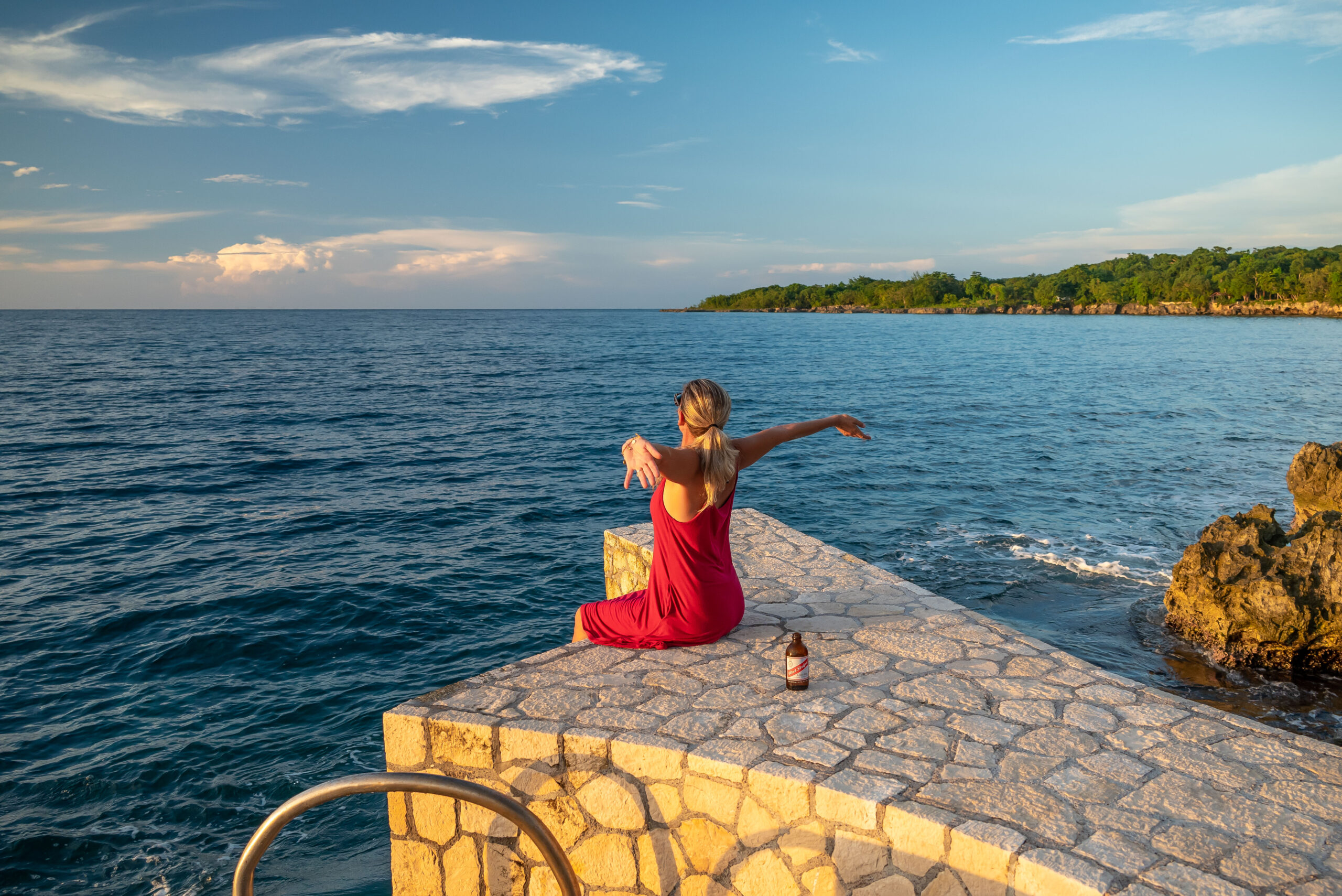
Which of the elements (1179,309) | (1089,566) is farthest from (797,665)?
(1179,309)

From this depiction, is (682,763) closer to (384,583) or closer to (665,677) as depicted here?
(665,677)

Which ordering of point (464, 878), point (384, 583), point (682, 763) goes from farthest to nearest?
point (384, 583), point (464, 878), point (682, 763)

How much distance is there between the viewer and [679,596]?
5.24 m

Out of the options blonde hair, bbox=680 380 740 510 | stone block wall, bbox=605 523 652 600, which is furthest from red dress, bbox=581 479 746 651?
stone block wall, bbox=605 523 652 600

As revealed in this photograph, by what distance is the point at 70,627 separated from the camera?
10508mm

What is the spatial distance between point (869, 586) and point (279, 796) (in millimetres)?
5939

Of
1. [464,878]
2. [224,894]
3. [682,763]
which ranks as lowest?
[224,894]

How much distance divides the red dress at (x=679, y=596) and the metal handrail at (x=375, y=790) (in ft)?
7.32

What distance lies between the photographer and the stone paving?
3.33 metres

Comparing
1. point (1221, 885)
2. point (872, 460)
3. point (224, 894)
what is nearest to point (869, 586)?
point (1221, 885)

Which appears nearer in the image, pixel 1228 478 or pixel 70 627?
→ pixel 70 627

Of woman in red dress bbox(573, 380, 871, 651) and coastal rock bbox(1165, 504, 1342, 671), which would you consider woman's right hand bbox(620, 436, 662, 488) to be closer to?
woman in red dress bbox(573, 380, 871, 651)

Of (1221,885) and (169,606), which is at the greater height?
(1221,885)

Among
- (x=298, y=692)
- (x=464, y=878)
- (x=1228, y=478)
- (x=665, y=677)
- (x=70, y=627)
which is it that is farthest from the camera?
(x=1228, y=478)
